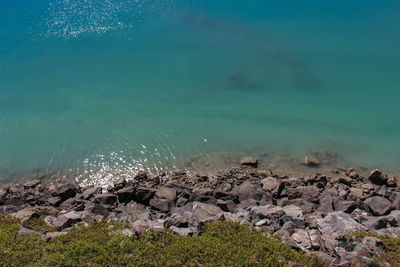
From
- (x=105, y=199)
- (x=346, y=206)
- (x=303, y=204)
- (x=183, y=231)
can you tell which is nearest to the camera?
(x=183, y=231)

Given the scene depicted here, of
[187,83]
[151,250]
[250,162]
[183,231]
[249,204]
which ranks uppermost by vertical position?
[187,83]

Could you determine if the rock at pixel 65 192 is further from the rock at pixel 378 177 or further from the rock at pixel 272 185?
the rock at pixel 378 177

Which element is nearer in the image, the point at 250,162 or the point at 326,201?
the point at 326,201

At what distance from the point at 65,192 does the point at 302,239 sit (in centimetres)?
1006

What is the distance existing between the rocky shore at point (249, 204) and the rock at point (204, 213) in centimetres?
4

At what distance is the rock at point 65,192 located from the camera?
14875 mm

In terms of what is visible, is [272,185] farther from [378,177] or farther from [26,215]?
[26,215]

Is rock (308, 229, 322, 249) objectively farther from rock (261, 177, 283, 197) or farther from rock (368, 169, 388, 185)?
rock (368, 169, 388, 185)

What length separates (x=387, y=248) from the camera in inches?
401

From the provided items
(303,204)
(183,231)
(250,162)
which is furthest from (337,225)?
(250,162)

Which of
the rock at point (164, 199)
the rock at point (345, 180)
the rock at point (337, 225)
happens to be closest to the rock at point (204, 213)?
the rock at point (164, 199)

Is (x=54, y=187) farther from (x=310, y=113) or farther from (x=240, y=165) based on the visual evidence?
(x=310, y=113)

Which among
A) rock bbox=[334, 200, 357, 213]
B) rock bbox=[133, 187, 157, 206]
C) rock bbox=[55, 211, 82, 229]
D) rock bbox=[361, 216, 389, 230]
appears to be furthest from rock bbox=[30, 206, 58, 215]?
rock bbox=[361, 216, 389, 230]

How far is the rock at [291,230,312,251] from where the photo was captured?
1045cm
